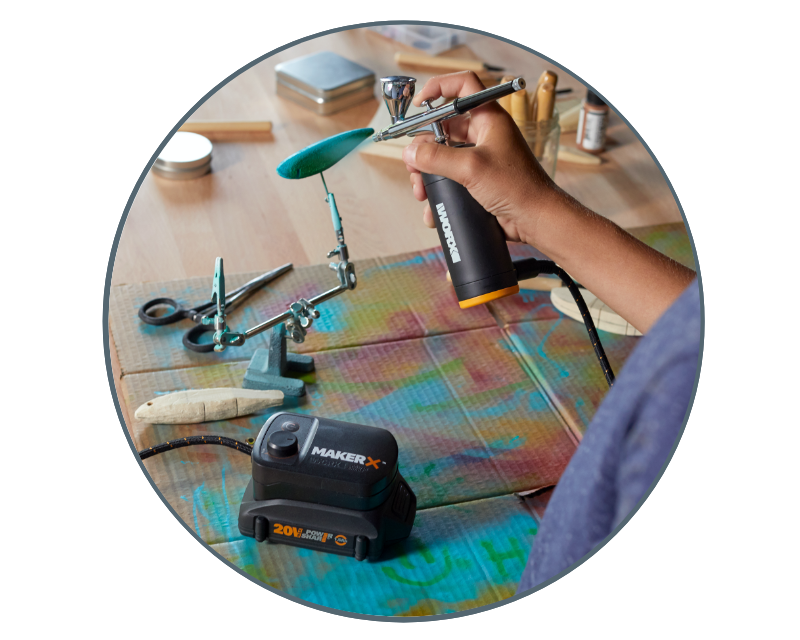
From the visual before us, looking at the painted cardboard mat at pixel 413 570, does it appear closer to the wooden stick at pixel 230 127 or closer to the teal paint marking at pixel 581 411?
the teal paint marking at pixel 581 411

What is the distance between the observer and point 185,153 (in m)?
1.27

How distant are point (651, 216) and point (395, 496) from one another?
0.77 metres

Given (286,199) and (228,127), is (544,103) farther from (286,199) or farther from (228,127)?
(228,127)

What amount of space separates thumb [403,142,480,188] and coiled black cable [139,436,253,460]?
359 mm

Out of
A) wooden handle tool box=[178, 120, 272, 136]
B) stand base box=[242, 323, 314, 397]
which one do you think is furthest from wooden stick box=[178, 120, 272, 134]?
stand base box=[242, 323, 314, 397]

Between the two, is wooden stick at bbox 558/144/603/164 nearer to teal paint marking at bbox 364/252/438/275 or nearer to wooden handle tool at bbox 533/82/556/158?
wooden handle tool at bbox 533/82/556/158

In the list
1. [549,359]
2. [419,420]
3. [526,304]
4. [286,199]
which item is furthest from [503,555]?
[286,199]

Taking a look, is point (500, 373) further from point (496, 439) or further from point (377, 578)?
point (377, 578)

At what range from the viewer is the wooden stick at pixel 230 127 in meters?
1.35

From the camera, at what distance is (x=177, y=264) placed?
1.08 metres

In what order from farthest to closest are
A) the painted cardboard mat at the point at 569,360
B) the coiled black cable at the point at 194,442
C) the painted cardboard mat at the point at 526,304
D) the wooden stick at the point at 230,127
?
the wooden stick at the point at 230,127 < the painted cardboard mat at the point at 526,304 < the painted cardboard mat at the point at 569,360 < the coiled black cable at the point at 194,442

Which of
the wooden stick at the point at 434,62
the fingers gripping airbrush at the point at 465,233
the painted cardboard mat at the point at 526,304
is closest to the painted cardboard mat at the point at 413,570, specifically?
the fingers gripping airbrush at the point at 465,233

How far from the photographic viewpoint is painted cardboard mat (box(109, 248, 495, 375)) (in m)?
0.96

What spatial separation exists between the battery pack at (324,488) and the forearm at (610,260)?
290 millimetres
